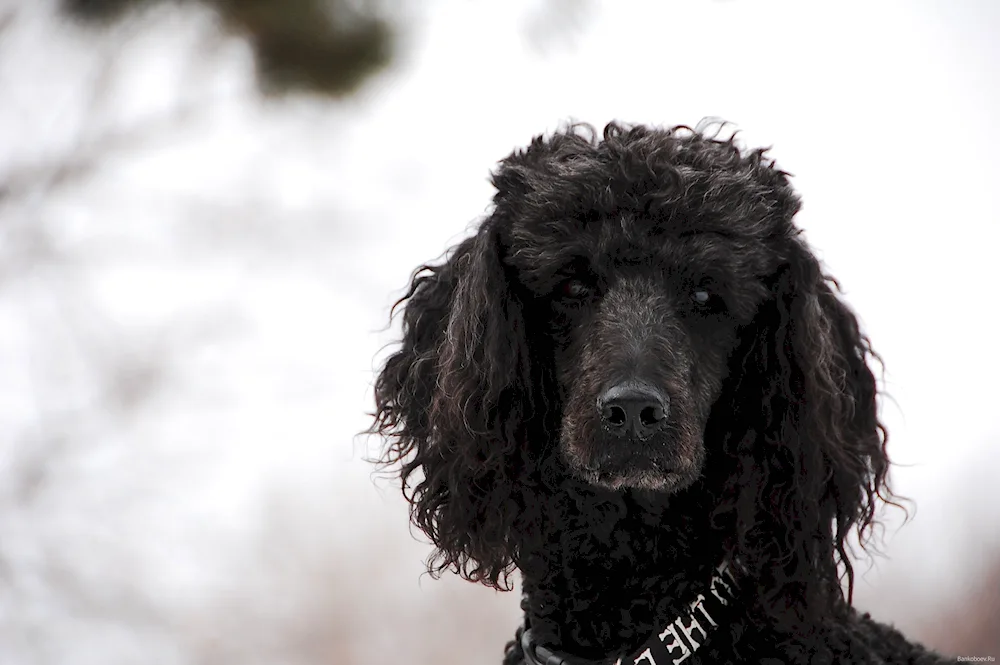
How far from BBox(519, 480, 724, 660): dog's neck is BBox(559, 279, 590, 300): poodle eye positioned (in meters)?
0.25

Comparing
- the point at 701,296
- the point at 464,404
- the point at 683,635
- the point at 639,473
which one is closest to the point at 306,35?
the point at 464,404

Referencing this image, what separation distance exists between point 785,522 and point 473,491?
0.42 metres

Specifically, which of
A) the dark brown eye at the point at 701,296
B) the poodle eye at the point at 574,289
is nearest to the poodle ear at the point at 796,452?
the dark brown eye at the point at 701,296

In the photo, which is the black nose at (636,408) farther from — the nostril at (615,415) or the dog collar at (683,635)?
the dog collar at (683,635)

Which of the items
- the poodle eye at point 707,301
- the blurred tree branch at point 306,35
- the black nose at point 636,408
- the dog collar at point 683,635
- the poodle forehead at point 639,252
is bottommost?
the dog collar at point 683,635

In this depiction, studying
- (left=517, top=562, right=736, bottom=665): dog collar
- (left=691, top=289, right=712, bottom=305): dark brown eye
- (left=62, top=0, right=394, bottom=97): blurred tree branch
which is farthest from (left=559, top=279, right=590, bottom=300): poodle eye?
(left=62, top=0, right=394, bottom=97): blurred tree branch

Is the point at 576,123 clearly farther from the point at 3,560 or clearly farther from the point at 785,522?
the point at 3,560

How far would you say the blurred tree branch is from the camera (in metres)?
1.57

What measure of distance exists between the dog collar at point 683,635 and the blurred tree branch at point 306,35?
1.03m

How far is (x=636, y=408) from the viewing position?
3.18 ft

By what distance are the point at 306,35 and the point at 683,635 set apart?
1164 mm

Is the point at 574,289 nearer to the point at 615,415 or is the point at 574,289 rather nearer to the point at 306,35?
the point at 615,415

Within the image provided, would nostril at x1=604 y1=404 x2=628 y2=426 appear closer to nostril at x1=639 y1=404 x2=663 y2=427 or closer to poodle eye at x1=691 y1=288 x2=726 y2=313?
nostril at x1=639 y1=404 x2=663 y2=427

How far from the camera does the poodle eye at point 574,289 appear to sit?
1090mm
